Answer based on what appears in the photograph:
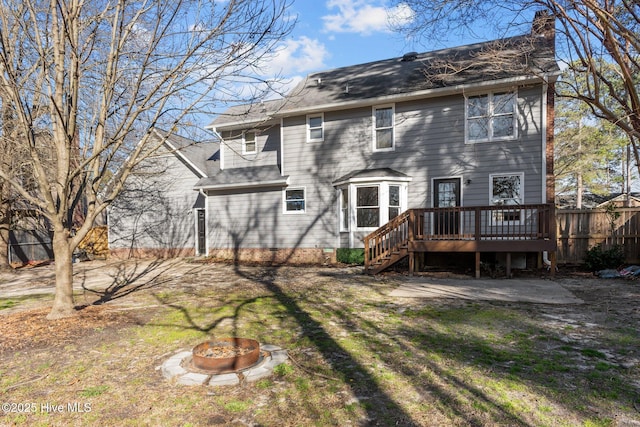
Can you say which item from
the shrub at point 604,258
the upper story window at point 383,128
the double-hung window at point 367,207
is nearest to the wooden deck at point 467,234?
the double-hung window at point 367,207

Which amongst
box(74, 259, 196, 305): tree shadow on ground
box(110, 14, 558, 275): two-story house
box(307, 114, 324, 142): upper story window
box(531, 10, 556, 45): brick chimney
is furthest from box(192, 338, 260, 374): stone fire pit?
box(307, 114, 324, 142): upper story window

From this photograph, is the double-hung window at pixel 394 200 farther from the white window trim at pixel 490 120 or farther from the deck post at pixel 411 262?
the white window trim at pixel 490 120

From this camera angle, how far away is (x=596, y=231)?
1091 cm

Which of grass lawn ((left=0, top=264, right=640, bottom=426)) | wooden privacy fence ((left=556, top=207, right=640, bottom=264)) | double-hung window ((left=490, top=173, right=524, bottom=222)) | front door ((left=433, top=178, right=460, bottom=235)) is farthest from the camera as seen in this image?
front door ((left=433, top=178, right=460, bottom=235))

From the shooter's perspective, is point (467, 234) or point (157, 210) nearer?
point (467, 234)

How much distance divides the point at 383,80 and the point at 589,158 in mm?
21568

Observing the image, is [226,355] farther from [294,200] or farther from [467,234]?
[294,200]

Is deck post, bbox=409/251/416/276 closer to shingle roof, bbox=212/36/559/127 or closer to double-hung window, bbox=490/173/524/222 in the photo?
double-hung window, bbox=490/173/524/222

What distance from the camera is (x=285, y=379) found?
352cm

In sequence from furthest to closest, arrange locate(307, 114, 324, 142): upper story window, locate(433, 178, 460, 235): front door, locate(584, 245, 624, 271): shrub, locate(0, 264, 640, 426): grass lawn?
locate(307, 114, 324, 142): upper story window → locate(433, 178, 460, 235): front door → locate(584, 245, 624, 271): shrub → locate(0, 264, 640, 426): grass lawn

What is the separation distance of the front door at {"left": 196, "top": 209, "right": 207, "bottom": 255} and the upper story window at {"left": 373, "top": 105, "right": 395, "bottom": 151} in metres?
8.30

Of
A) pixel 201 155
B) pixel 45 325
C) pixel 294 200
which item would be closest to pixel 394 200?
pixel 294 200

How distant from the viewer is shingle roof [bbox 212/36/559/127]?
9625 mm

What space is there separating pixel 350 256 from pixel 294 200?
125 inches
